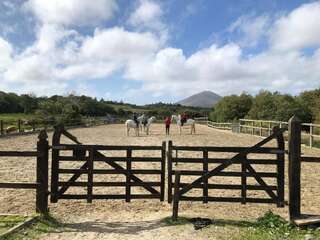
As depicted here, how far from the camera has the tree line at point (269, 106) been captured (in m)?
49.2

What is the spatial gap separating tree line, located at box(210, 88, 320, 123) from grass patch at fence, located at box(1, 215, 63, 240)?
38.7 metres

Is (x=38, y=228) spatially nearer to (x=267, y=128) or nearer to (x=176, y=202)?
(x=176, y=202)

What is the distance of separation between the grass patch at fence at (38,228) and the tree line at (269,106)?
1523 inches

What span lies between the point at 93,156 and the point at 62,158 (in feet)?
2.06

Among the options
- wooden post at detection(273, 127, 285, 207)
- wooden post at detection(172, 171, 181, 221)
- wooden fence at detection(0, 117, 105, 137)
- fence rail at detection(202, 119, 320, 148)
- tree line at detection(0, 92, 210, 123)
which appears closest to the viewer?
wooden post at detection(172, 171, 181, 221)

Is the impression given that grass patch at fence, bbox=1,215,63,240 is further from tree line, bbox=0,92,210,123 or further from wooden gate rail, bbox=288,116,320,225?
tree line, bbox=0,92,210,123

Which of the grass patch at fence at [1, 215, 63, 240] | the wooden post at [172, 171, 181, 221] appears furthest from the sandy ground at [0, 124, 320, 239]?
the wooden post at [172, 171, 181, 221]

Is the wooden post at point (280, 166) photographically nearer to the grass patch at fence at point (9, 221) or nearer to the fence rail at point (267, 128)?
the grass patch at fence at point (9, 221)

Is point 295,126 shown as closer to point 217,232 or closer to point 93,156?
point 217,232

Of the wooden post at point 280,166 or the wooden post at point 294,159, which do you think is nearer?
the wooden post at point 294,159

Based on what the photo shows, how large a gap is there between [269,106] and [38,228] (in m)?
49.6

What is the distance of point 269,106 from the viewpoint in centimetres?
5266

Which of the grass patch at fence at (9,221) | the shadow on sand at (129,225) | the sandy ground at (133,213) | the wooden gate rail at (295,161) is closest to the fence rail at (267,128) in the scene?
the sandy ground at (133,213)

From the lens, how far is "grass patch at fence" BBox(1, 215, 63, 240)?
5.91 metres
